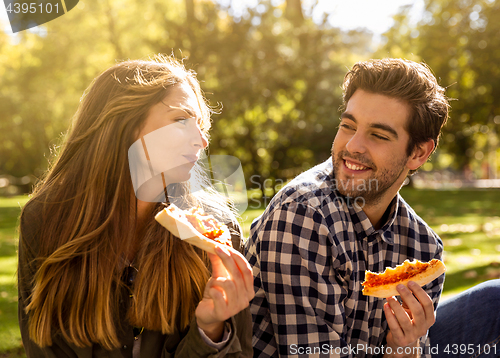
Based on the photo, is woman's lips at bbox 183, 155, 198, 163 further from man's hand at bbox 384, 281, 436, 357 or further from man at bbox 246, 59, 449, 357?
man's hand at bbox 384, 281, 436, 357

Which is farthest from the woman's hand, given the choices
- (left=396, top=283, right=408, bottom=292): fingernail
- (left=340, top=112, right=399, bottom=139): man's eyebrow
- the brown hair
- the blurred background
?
the blurred background

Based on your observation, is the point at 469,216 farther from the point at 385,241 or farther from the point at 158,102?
the point at 158,102

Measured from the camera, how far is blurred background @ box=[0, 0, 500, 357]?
11875 mm

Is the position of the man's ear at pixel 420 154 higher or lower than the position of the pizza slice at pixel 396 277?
higher

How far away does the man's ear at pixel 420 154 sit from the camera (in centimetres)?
314

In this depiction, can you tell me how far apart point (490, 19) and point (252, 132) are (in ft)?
30.1

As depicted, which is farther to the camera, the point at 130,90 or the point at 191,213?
the point at 130,90

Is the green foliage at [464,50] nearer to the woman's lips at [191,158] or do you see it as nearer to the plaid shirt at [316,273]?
the plaid shirt at [316,273]

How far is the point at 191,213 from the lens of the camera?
86.1 inches

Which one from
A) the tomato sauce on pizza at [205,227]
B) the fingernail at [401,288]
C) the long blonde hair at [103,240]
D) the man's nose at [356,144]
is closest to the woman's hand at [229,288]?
the tomato sauce on pizza at [205,227]

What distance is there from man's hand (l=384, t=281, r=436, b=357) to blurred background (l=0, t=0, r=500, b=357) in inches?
262

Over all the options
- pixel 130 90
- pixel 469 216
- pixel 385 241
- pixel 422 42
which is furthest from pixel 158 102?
pixel 422 42

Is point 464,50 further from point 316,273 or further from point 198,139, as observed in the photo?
point 198,139

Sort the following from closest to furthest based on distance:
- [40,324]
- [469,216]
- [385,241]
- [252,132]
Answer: [40,324] → [385,241] → [469,216] → [252,132]
